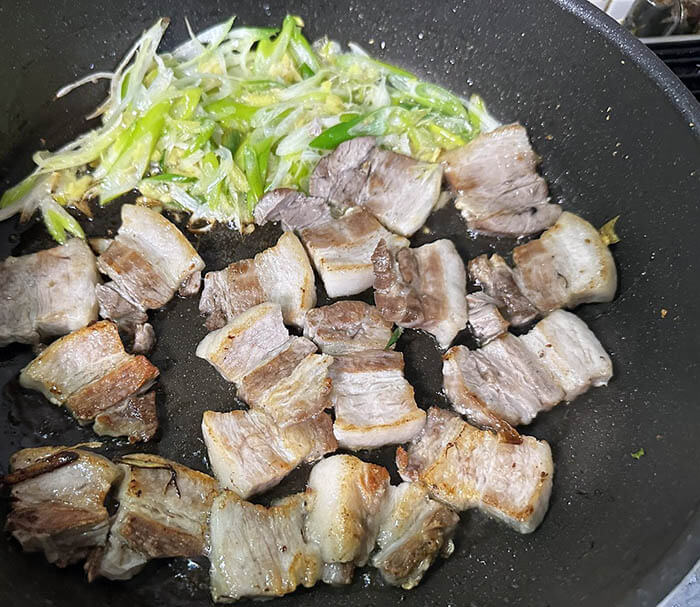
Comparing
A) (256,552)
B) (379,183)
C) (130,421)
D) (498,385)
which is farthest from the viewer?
(379,183)

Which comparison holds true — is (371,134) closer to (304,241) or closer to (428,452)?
(304,241)

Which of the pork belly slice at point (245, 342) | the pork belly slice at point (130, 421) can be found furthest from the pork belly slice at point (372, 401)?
the pork belly slice at point (130, 421)

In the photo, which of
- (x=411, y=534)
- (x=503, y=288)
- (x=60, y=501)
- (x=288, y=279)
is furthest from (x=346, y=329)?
(x=60, y=501)

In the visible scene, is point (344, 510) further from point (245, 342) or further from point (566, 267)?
point (566, 267)

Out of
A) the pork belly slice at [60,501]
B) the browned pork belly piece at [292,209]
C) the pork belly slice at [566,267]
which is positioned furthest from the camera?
the browned pork belly piece at [292,209]

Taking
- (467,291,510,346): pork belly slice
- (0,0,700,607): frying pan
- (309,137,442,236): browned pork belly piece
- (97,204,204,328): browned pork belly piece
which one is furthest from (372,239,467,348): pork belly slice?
(97,204,204,328): browned pork belly piece

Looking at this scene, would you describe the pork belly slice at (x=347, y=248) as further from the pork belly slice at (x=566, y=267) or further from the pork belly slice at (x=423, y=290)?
the pork belly slice at (x=566, y=267)

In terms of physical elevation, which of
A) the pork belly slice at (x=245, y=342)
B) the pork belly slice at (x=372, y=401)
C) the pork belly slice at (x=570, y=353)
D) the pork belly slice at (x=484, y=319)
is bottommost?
the pork belly slice at (x=245, y=342)

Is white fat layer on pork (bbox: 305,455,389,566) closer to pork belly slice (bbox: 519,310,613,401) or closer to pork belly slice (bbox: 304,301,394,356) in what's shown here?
pork belly slice (bbox: 304,301,394,356)
